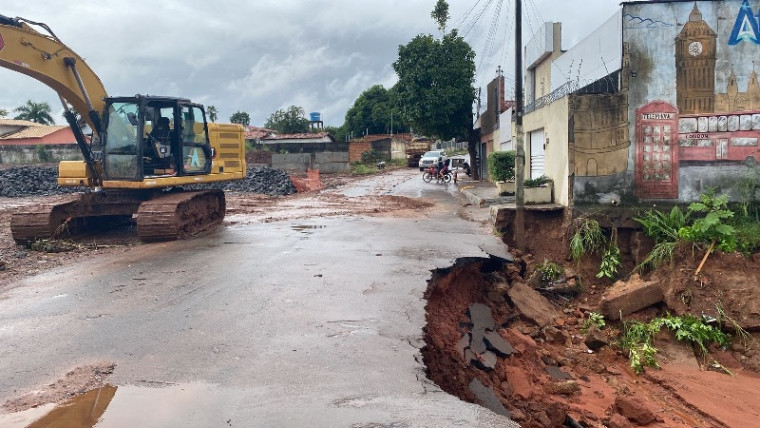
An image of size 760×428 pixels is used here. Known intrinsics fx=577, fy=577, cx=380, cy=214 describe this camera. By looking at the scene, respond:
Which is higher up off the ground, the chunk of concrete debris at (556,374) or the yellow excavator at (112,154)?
the yellow excavator at (112,154)

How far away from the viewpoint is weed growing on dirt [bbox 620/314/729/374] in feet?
27.2

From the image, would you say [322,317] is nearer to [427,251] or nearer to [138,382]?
[138,382]

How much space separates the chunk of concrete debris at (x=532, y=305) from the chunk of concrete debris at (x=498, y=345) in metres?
1.64

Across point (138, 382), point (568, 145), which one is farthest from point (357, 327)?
point (568, 145)

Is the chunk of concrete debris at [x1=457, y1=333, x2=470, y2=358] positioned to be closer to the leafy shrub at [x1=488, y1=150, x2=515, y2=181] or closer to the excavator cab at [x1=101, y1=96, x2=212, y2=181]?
→ the excavator cab at [x1=101, y1=96, x2=212, y2=181]

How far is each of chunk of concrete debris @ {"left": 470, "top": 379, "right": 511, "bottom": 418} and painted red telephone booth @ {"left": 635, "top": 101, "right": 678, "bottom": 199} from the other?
766 centimetres

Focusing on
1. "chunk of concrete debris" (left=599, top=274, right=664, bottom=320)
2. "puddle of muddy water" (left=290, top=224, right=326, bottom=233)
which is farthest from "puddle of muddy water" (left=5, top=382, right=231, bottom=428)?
"puddle of muddy water" (left=290, top=224, right=326, bottom=233)

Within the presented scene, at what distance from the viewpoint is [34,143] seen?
4547cm

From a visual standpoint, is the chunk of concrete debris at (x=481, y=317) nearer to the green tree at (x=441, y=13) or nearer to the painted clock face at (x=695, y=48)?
the painted clock face at (x=695, y=48)

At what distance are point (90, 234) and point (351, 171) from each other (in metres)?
27.8

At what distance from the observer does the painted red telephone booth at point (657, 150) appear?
11312mm

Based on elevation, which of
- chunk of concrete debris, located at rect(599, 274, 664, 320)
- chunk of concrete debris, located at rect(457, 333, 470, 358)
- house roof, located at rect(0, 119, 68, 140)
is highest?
house roof, located at rect(0, 119, 68, 140)

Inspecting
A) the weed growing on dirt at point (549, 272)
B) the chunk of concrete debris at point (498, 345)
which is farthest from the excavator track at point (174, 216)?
the weed growing on dirt at point (549, 272)

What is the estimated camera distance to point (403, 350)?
488 centimetres
